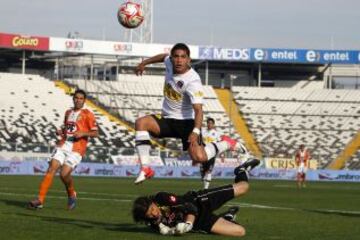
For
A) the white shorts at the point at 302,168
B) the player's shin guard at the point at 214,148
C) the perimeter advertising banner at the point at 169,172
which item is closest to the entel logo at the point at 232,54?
the perimeter advertising banner at the point at 169,172

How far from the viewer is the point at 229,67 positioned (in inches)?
3829

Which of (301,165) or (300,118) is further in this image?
(300,118)

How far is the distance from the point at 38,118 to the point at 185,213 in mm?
60989

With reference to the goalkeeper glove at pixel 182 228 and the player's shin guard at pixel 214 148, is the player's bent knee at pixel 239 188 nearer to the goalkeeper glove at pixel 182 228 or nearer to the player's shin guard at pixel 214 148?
the player's shin guard at pixel 214 148

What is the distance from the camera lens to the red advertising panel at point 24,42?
82.3 meters

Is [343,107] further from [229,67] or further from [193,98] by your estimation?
[193,98]

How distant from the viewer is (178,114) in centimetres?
1444

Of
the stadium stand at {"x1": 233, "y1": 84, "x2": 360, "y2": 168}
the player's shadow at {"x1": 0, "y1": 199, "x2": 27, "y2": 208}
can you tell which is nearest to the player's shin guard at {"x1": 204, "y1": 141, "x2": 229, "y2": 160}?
the player's shadow at {"x1": 0, "y1": 199, "x2": 27, "y2": 208}

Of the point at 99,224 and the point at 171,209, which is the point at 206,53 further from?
the point at 171,209

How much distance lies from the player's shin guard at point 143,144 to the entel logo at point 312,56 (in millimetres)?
80537

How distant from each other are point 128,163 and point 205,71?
37702 millimetres

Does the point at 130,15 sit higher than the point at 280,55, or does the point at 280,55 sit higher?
the point at 280,55

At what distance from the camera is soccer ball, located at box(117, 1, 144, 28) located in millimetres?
16203

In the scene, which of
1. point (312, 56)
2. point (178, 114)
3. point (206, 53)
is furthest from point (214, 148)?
point (312, 56)
